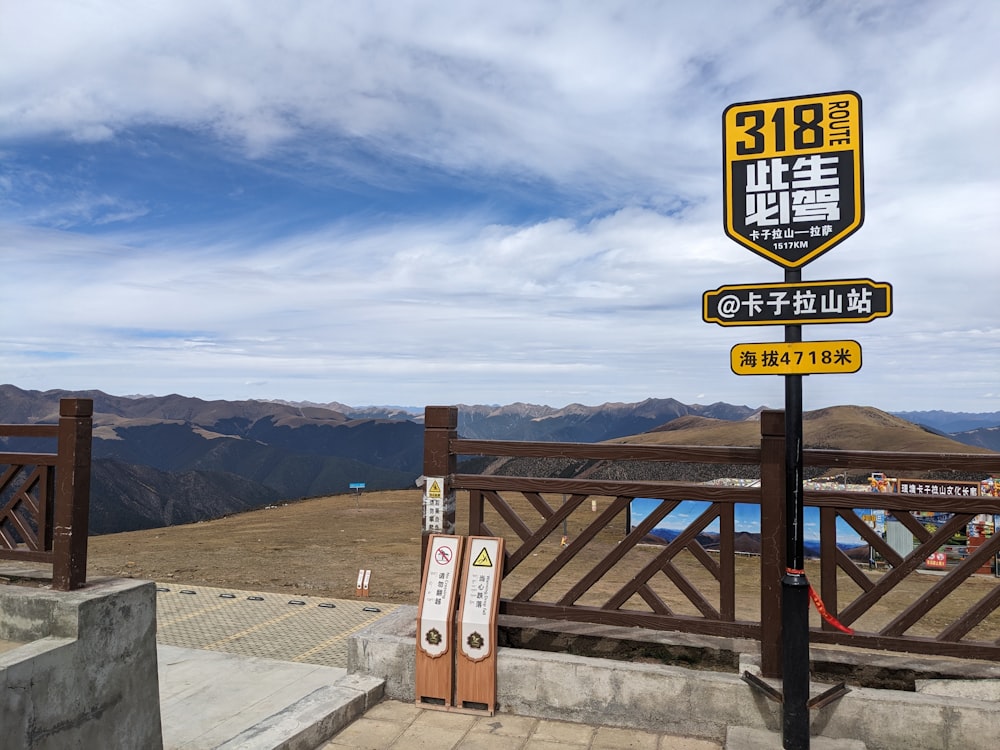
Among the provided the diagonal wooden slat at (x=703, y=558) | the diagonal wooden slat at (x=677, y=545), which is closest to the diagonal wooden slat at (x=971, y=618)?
the diagonal wooden slat at (x=703, y=558)

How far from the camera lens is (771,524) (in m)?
4.60

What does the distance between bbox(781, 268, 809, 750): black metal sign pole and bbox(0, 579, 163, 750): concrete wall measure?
5.05m

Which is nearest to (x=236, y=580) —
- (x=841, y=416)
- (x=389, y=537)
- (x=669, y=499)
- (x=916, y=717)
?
(x=389, y=537)

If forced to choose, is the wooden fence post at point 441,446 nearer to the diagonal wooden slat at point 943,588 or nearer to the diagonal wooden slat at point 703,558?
the diagonal wooden slat at point 703,558

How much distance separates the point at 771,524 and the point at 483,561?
2111 millimetres

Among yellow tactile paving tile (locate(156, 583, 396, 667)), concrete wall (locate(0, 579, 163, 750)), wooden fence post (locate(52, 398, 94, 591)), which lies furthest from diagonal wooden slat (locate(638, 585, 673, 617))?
yellow tactile paving tile (locate(156, 583, 396, 667))

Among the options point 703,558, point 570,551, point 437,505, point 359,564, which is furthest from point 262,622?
point 703,558

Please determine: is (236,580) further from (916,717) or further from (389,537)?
(916,717)

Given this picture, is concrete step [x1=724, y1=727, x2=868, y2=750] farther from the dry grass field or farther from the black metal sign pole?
the dry grass field

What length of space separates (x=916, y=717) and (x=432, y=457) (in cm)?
369

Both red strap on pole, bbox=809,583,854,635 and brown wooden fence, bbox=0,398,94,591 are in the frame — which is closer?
red strap on pole, bbox=809,583,854,635

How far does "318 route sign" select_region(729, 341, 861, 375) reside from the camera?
3953 mm

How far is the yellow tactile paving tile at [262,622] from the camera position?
9656mm

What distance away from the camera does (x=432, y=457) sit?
5500 millimetres
